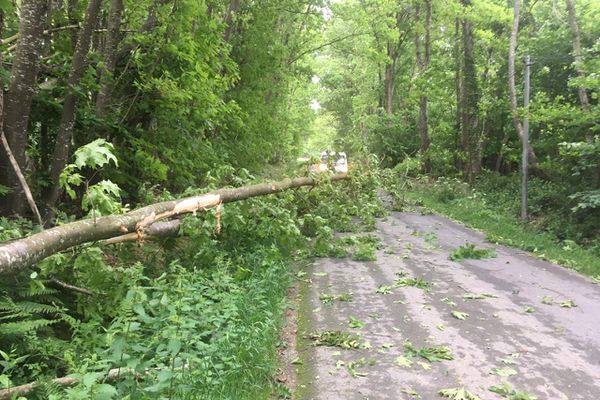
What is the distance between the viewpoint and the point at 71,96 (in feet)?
18.0

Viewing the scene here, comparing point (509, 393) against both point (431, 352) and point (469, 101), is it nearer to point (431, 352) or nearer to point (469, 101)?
point (431, 352)

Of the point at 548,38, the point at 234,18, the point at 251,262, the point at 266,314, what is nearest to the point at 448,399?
the point at 266,314

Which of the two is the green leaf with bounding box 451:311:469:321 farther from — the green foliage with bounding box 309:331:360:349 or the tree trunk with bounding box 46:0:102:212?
the tree trunk with bounding box 46:0:102:212

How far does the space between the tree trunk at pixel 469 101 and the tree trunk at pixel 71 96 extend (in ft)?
48.9

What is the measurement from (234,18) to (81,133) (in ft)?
17.7

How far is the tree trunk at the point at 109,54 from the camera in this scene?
19.9 feet

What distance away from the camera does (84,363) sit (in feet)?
11.3

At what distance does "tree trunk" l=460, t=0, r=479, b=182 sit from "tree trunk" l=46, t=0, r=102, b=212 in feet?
48.9

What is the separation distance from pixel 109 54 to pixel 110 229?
298 centimetres

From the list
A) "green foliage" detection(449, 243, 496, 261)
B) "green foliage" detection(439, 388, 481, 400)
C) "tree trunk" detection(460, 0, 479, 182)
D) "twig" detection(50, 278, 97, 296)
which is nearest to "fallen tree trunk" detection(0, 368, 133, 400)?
"twig" detection(50, 278, 97, 296)

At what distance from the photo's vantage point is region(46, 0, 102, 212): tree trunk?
5.43 metres

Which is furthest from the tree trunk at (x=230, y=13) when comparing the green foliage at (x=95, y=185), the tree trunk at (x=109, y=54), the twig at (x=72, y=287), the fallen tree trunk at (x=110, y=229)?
the twig at (x=72, y=287)

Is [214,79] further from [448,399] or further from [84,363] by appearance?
[448,399]

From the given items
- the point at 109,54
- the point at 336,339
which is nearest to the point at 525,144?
the point at 336,339
